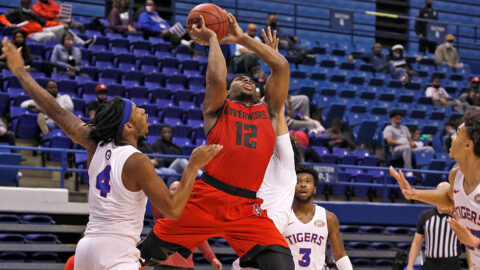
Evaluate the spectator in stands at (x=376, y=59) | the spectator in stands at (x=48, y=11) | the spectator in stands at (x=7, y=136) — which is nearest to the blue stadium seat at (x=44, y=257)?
the spectator in stands at (x=7, y=136)

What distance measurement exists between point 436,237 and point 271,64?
498 centimetres

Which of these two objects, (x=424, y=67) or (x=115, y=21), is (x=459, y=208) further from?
(x=424, y=67)

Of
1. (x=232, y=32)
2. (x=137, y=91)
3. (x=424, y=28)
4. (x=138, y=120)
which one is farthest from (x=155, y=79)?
(x=424, y=28)

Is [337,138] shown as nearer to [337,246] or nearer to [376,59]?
[376,59]

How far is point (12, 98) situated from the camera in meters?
11.0

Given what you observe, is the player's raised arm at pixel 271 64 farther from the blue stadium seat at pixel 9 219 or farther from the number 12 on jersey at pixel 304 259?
the blue stadium seat at pixel 9 219

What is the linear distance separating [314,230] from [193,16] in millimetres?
2465

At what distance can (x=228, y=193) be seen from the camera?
4711 millimetres

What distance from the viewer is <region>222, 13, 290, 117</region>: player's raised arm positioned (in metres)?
5.01

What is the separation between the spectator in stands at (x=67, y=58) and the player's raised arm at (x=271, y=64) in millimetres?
7943

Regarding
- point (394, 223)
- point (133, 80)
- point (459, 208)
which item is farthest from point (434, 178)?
point (459, 208)

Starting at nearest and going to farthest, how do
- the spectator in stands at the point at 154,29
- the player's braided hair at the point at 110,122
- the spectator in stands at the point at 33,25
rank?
the player's braided hair at the point at 110,122, the spectator in stands at the point at 33,25, the spectator in stands at the point at 154,29

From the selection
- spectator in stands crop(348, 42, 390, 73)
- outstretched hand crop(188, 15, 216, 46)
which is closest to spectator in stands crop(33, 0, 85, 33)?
spectator in stands crop(348, 42, 390, 73)

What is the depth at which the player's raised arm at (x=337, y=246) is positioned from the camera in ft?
20.3
